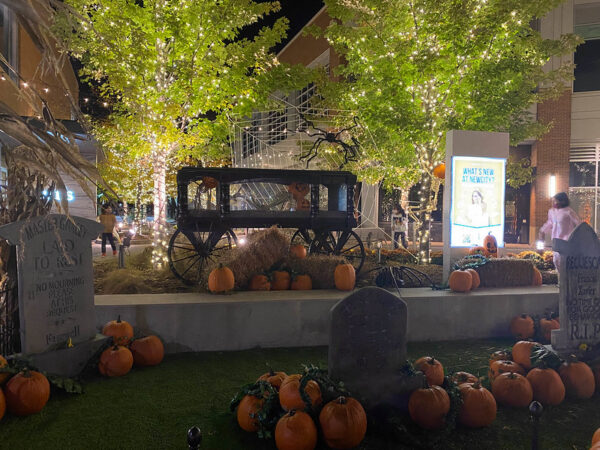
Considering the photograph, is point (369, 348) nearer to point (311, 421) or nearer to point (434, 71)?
point (311, 421)

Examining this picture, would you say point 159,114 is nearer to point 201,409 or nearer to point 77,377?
point 77,377

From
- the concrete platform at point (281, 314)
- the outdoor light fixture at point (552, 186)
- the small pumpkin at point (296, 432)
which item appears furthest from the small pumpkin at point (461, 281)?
the outdoor light fixture at point (552, 186)

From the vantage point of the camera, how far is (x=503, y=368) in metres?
4.25

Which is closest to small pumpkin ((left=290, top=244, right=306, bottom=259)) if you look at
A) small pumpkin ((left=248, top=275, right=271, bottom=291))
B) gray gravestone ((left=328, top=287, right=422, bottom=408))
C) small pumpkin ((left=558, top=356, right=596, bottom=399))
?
small pumpkin ((left=248, top=275, right=271, bottom=291))

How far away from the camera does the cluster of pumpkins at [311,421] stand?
3119mm

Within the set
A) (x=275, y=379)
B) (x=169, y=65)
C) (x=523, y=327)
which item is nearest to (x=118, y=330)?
(x=275, y=379)

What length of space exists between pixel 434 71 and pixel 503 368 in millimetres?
8101

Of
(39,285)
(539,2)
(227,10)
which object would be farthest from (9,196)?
(539,2)

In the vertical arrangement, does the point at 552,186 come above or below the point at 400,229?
above

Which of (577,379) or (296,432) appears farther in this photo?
(577,379)

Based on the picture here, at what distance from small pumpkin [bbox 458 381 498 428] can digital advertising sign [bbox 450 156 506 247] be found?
5.12 meters

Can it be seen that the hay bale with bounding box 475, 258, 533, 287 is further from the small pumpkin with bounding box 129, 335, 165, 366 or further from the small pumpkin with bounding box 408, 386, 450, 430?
the small pumpkin with bounding box 129, 335, 165, 366

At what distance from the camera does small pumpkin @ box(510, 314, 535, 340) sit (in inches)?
237

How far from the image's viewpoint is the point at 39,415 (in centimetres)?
369
